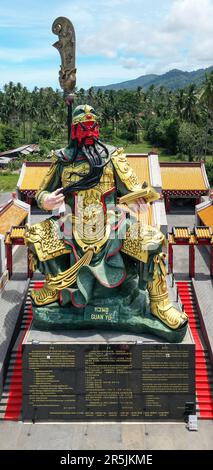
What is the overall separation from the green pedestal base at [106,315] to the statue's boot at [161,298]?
0.23 meters

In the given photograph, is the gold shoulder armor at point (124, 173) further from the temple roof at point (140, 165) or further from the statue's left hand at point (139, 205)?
the temple roof at point (140, 165)

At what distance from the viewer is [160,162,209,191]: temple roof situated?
1017 inches

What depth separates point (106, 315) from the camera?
11.6 m

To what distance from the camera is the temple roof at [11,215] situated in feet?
60.4

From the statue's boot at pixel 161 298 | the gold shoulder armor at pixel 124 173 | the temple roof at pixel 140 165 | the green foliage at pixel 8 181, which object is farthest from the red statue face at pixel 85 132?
the green foliage at pixel 8 181

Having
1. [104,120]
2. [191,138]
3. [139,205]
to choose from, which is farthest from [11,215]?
[104,120]

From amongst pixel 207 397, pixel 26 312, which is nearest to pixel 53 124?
pixel 26 312

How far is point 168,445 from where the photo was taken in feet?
34.4

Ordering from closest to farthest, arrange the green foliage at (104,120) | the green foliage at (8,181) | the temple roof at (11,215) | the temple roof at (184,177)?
the temple roof at (11,215) < the temple roof at (184,177) < the green foliage at (8,181) < the green foliage at (104,120)

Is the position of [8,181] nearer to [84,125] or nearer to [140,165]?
[140,165]

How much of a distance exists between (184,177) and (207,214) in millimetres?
6682

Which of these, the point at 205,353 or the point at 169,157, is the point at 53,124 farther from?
the point at 205,353

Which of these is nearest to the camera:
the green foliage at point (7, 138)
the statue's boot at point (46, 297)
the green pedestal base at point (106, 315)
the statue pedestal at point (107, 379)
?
the statue pedestal at point (107, 379)

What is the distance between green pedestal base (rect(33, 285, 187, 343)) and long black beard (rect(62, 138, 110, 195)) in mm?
2475
